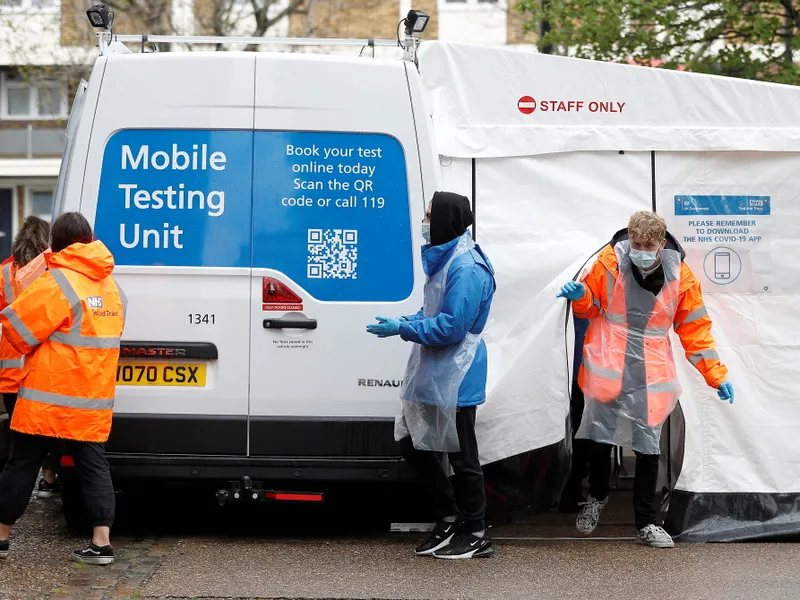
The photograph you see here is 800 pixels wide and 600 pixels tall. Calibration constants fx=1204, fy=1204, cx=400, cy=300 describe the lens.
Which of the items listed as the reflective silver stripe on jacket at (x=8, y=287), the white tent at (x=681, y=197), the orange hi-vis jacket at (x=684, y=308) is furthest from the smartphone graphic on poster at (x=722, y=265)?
the reflective silver stripe on jacket at (x=8, y=287)

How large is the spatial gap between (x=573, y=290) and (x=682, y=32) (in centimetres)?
635

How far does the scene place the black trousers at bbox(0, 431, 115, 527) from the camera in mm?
5332

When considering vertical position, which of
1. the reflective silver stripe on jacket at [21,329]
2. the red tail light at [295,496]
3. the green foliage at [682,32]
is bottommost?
the red tail light at [295,496]

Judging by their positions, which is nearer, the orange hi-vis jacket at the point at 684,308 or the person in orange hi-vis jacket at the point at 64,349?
the person in orange hi-vis jacket at the point at 64,349

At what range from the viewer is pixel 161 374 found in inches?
221

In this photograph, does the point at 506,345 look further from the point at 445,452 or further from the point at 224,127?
the point at 224,127

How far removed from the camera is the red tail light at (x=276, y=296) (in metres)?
5.57

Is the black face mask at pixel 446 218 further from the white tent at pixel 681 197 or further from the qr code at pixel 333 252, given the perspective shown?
the white tent at pixel 681 197

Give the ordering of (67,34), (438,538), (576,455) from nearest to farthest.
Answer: (438,538) < (576,455) < (67,34)

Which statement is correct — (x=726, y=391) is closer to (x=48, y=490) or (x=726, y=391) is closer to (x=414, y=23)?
(x=414, y=23)

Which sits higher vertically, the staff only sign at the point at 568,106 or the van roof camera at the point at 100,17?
the van roof camera at the point at 100,17

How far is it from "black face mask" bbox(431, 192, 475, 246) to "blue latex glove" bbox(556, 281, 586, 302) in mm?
719

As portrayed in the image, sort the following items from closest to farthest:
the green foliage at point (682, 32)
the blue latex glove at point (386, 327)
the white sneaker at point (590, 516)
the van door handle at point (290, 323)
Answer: the blue latex glove at point (386, 327) → the van door handle at point (290, 323) → the white sneaker at point (590, 516) → the green foliage at point (682, 32)

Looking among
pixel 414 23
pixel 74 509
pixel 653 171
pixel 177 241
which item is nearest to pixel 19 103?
pixel 74 509
